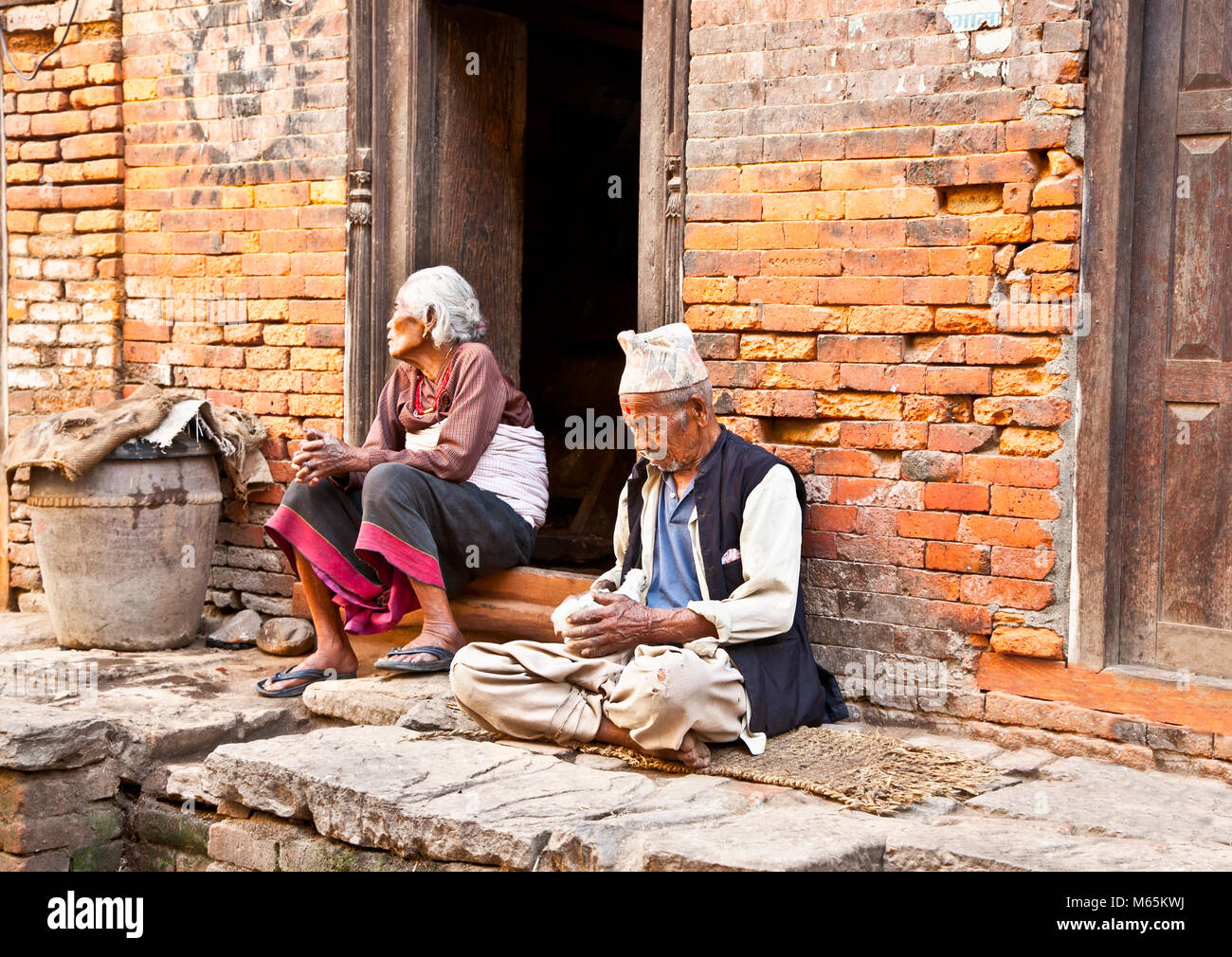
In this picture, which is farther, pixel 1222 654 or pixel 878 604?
pixel 878 604

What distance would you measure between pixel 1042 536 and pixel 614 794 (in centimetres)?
152

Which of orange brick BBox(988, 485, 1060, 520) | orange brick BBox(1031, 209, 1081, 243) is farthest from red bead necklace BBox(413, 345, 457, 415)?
orange brick BBox(1031, 209, 1081, 243)

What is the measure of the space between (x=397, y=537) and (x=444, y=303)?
927 mm

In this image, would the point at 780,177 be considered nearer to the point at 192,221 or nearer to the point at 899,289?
the point at 899,289

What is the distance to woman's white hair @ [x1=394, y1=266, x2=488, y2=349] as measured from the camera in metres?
5.22

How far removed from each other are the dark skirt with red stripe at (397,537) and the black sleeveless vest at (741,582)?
1.22m

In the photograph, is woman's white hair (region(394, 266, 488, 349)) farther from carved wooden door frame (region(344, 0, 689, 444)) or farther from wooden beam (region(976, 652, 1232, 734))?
wooden beam (region(976, 652, 1232, 734))

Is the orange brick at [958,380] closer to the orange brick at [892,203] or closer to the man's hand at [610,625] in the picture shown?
the orange brick at [892,203]

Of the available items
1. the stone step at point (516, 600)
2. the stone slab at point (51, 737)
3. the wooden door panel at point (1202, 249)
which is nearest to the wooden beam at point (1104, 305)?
the wooden door panel at point (1202, 249)

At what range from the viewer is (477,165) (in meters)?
5.92

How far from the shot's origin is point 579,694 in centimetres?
421

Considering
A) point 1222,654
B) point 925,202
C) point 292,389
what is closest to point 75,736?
point 292,389

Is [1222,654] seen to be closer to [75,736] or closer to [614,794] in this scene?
[614,794]

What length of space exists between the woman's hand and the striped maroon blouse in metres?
0.10
